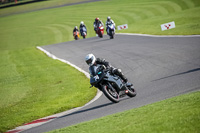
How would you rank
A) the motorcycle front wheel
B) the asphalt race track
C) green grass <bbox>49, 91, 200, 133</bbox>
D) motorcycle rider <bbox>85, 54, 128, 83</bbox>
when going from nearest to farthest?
green grass <bbox>49, 91, 200, 133</bbox>, the asphalt race track, the motorcycle front wheel, motorcycle rider <bbox>85, 54, 128, 83</bbox>

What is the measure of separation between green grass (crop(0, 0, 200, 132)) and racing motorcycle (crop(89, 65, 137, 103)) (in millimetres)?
1747

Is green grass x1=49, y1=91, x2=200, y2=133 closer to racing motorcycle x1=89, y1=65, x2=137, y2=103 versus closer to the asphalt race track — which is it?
the asphalt race track

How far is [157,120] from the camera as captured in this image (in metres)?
6.79

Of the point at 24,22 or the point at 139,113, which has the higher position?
the point at 139,113

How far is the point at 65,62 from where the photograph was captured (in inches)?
828

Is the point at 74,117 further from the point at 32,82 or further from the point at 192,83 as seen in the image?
the point at 32,82

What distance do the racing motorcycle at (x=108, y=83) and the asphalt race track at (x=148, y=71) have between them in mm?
260

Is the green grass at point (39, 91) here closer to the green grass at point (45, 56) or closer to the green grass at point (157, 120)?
the green grass at point (45, 56)

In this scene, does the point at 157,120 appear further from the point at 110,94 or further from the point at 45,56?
the point at 45,56

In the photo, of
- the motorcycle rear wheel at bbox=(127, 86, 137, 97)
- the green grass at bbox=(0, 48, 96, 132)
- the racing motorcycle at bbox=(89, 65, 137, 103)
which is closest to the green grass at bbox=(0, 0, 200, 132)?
the green grass at bbox=(0, 48, 96, 132)

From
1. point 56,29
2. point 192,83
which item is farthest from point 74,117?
point 56,29

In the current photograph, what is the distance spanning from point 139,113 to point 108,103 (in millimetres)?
2906

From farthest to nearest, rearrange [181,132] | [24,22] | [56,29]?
[24,22] < [56,29] < [181,132]

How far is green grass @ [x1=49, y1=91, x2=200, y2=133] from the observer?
6.12 metres
